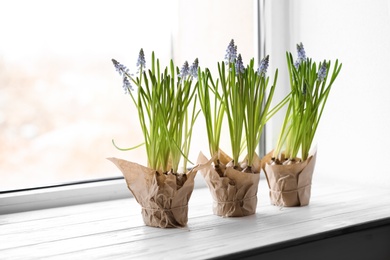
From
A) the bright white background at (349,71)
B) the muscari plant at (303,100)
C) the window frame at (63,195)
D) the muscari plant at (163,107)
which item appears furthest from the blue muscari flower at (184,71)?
the bright white background at (349,71)

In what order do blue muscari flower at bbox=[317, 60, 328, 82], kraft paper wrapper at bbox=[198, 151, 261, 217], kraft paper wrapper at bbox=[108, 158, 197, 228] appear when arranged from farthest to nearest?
blue muscari flower at bbox=[317, 60, 328, 82] < kraft paper wrapper at bbox=[198, 151, 261, 217] < kraft paper wrapper at bbox=[108, 158, 197, 228]

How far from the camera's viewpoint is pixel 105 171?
2.05m

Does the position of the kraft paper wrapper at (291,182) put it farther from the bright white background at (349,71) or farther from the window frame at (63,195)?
the window frame at (63,195)

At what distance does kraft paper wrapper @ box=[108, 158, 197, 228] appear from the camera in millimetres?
1311

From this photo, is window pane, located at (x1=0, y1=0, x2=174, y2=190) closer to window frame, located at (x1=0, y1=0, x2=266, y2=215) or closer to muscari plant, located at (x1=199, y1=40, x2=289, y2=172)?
window frame, located at (x1=0, y1=0, x2=266, y2=215)

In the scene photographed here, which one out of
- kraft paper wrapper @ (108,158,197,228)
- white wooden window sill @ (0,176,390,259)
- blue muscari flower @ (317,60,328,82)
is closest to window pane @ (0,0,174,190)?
white wooden window sill @ (0,176,390,259)

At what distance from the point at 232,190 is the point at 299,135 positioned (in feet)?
0.89

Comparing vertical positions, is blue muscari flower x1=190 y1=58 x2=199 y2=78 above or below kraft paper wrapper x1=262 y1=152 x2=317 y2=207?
above

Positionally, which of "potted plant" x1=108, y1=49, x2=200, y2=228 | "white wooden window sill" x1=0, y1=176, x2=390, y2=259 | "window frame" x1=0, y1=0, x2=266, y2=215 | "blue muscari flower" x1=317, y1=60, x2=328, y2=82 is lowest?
"white wooden window sill" x1=0, y1=176, x2=390, y2=259

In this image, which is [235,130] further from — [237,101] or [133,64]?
[133,64]

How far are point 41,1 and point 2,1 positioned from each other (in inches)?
4.7

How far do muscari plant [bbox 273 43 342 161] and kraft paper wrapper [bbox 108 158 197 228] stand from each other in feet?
1.19

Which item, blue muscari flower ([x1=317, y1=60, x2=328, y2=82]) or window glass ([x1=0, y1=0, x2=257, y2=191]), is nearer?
blue muscari flower ([x1=317, y1=60, x2=328, y2=82])

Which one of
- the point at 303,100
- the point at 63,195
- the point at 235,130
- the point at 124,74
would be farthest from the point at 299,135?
the point at 63,195
